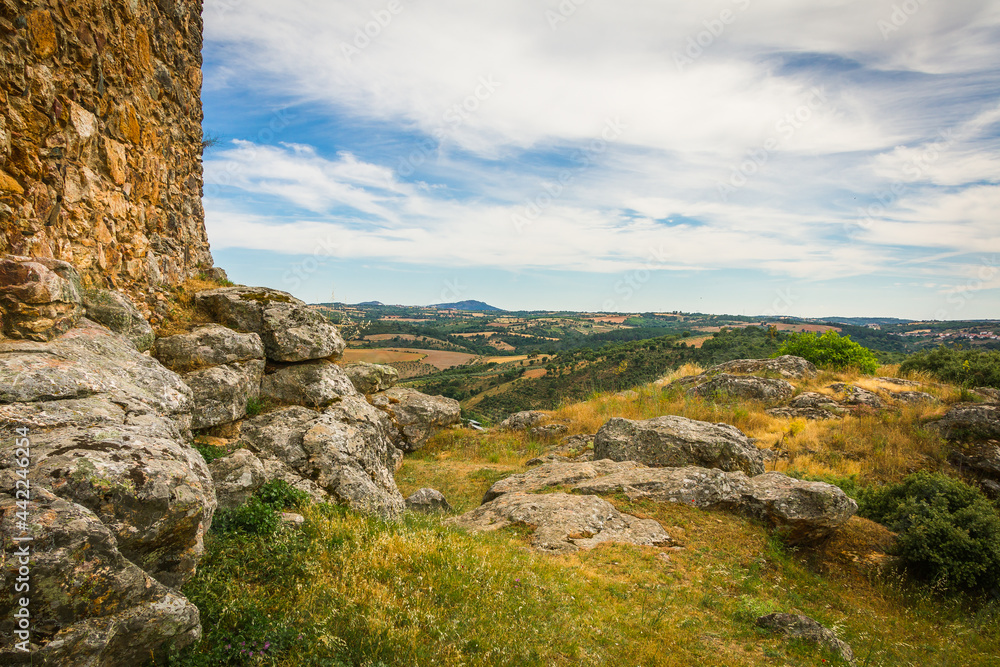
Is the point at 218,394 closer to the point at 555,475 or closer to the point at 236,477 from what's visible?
the point at 236,477

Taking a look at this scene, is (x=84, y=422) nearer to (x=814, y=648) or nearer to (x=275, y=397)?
(x=275, y=397)

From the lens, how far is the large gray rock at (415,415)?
1628cm

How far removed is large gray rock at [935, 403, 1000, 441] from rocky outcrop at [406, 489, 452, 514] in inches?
581

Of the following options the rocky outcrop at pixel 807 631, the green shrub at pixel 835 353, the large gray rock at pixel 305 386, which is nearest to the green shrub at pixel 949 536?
the rocky outcrop at pixel 807 631

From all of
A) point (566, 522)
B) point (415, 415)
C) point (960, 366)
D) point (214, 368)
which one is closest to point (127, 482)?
point (214, 368)

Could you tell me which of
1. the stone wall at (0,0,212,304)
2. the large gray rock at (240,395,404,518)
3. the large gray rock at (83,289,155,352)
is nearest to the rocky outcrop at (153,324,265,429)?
the large gray rock at (240,395,404,518)

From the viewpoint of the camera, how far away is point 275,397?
9.96 meters

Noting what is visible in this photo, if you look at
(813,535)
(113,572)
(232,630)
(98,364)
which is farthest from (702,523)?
(98,364)

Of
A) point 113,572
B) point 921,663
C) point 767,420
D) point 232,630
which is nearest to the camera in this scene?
point 113,572

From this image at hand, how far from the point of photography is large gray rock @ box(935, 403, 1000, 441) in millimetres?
12570

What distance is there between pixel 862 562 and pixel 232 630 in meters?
10.4

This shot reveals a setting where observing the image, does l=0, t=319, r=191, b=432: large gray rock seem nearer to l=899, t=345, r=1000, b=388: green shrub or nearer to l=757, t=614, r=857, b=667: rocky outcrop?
l=757, t=614, r=857, b=667: rocky outcrop

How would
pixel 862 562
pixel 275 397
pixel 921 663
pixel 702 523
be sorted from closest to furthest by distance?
1. pixel 921 663
2. pixel 862 562
3. pixel 702 523
4. pixel 275 397

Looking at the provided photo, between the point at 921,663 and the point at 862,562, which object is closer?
the point at 921,663
